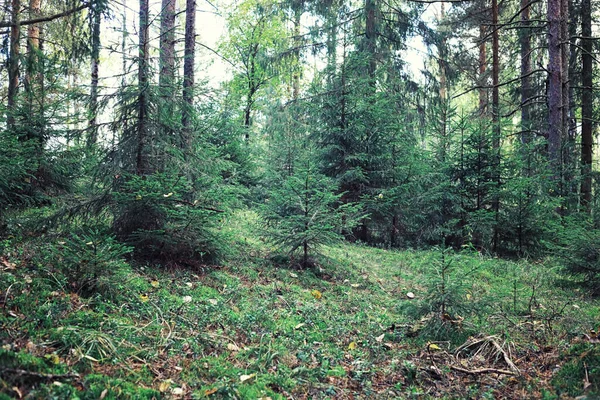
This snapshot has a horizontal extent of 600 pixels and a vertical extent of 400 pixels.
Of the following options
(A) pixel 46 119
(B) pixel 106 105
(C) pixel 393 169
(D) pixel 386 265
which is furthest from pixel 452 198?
(A) pixel 46 119

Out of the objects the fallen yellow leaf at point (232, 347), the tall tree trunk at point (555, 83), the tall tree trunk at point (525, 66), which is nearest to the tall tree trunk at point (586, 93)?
the tall tree trunk at point (525, 66)

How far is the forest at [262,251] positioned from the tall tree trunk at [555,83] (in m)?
0.06

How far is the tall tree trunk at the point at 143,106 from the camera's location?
5406mm

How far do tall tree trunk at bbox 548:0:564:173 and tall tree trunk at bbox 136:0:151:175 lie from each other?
34.1ft

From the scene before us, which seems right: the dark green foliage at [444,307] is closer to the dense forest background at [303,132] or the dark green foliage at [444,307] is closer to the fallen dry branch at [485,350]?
the fallen dry branch at [485,350]

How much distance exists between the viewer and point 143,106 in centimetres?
552

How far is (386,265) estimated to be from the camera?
8.24m

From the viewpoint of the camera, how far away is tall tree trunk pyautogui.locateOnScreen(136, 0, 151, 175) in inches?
213

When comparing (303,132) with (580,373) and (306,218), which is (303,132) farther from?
(580,373)

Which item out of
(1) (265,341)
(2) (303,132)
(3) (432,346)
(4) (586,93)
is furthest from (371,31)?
(1) (265,341)

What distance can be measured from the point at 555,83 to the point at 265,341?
37.0ft

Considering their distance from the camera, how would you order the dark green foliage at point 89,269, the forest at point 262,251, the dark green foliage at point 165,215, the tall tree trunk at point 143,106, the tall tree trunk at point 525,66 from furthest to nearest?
1. the tall tree trunk at point 525,66
2. the tall tree trunk at point 143,106
3. the dark green foliage at point 165,215
4. the dark green foliage at point 89,269
5. the forest at point 262,251

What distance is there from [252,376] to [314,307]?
2.13 metres

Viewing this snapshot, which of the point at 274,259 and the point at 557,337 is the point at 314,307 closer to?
the point at 274,259
